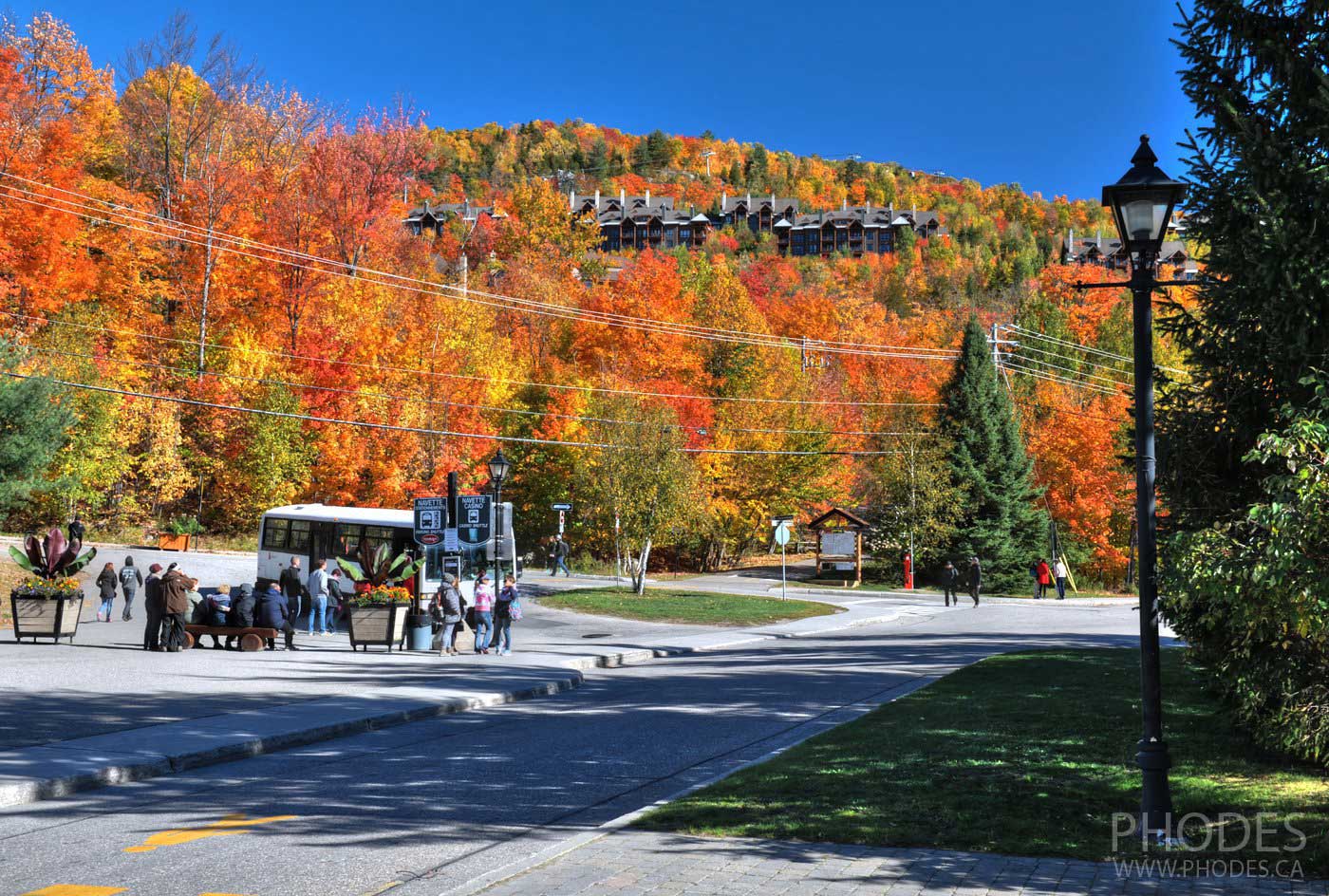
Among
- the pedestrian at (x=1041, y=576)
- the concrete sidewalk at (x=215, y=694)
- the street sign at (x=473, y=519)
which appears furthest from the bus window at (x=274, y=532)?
the pedestrian at (x=1041, y=576)

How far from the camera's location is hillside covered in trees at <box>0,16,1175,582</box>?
42.3 m

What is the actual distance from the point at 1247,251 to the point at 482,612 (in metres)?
18.0

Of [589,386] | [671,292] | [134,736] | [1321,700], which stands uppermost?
[671,292]

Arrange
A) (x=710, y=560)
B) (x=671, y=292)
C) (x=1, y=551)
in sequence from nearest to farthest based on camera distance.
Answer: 1. (x=1, y=551)
2. (x=710, y=560)
3. (x=671, y=292)

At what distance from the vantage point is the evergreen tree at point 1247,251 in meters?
9.26

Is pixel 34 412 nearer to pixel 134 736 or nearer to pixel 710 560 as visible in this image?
pixel 134 736

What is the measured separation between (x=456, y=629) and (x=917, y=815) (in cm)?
1703

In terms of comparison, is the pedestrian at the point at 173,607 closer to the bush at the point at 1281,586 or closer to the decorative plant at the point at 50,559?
the decorative plant at the point at 50,559

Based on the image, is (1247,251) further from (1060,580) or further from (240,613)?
(1060,580)

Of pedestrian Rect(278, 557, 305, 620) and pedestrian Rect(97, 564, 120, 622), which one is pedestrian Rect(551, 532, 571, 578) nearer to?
pedestrian Rect(278, 557, 305, 620)

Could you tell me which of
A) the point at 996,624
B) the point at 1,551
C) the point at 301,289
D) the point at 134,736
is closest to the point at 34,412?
the point at 1,551

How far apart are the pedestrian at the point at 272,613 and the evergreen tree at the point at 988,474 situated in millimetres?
34218

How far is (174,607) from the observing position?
2158cm

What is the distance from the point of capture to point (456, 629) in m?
24.3
